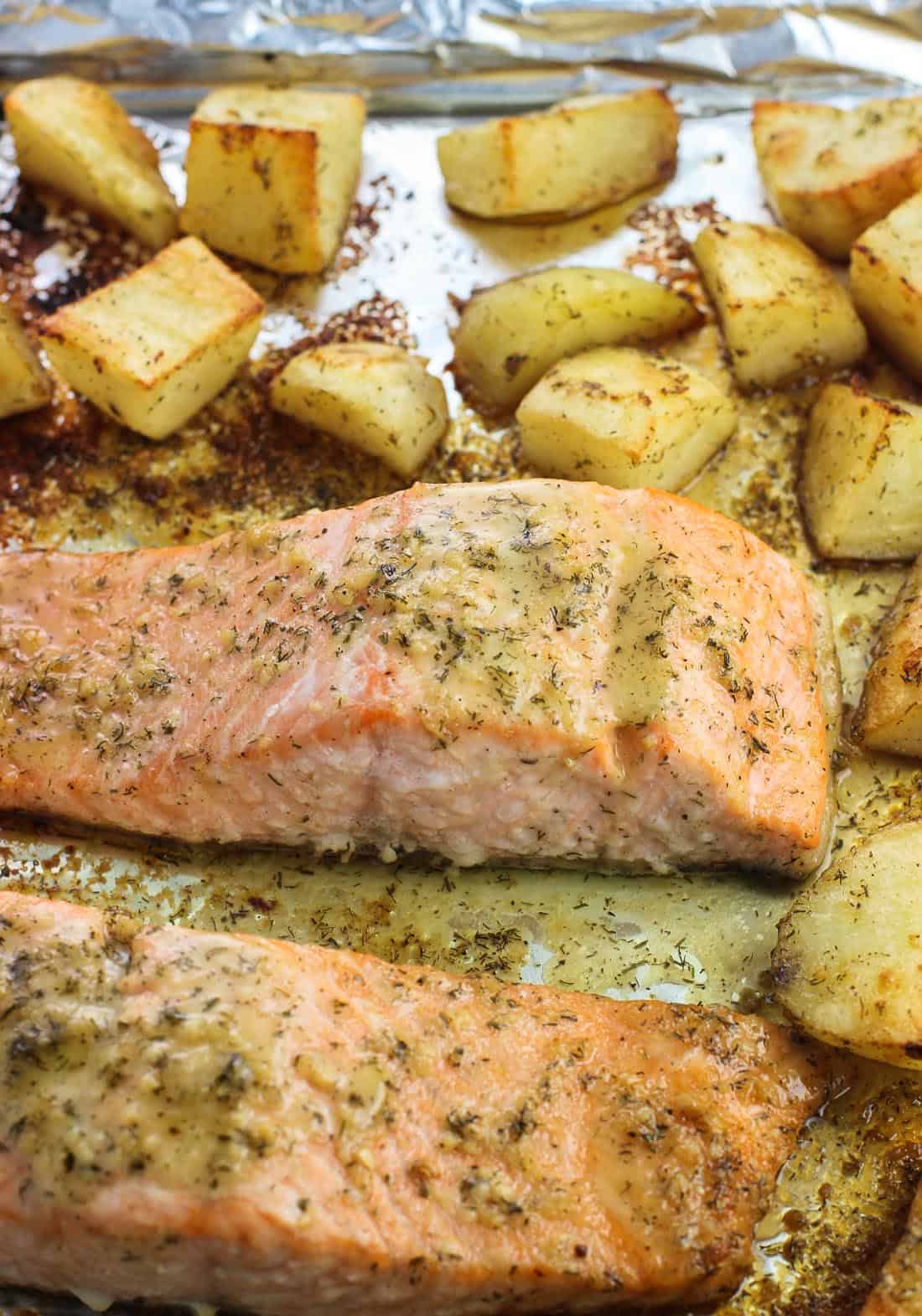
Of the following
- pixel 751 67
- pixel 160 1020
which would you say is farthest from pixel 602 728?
pixel 751 67

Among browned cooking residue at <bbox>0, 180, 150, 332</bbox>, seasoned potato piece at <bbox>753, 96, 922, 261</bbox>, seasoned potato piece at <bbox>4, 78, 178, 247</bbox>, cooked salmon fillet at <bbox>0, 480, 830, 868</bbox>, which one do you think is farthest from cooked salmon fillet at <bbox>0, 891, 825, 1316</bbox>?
seasoned potato piece at <bbox>753, 96, 922, 261</bbox>

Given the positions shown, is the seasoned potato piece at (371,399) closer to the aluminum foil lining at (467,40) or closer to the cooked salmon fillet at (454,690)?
the cooked salmon fillet at (454,690)

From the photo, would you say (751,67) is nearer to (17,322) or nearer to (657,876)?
(17,322)

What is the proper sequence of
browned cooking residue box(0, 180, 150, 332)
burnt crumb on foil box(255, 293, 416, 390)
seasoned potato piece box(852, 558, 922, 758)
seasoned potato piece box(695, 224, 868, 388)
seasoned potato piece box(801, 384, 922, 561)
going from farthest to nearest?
1. browned cooking residue box(0, 180, 150, 332)
2. burnt crumb on foil box(255, 293, 416, 390)
3. seasoned potato piece box(695, 224, 868, 388)
4. seasoned potato piece box(801, 384, 922, 561)
5. seasoned potato piece box(852, 558, 922, 758)

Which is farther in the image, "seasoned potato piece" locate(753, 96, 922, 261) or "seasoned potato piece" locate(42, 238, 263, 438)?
"seasoned potato piece" locate(753, 96, 922, 261)

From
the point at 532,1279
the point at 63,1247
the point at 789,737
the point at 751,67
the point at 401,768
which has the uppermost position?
the point at 751,67

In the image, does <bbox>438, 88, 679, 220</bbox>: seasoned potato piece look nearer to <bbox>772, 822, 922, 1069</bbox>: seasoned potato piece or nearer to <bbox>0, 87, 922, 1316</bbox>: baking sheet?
<bbox>0, 87, 922, 1316</bbox>: baking sheet

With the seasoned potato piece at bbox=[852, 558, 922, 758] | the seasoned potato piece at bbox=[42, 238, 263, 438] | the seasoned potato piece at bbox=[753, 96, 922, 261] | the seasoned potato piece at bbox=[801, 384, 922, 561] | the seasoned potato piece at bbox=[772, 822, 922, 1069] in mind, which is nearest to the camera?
the seasoned potato piece at bbox=[772, 822, 922, 1069]
